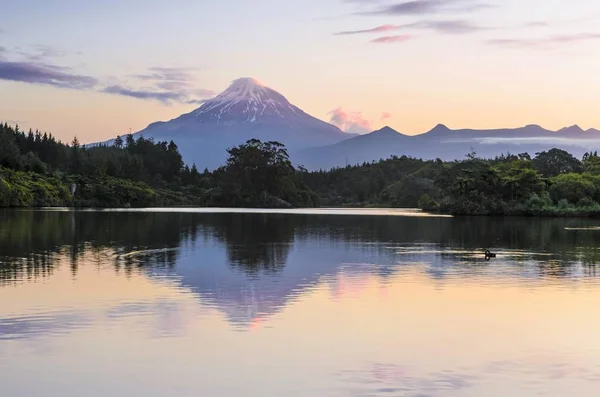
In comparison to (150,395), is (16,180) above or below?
above

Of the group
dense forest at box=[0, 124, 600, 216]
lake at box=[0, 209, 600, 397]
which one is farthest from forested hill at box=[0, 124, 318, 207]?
lake at box=[0, 209, 600, 397]

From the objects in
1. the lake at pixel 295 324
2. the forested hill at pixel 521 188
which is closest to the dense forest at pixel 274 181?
the forested hill at pixel 521 188

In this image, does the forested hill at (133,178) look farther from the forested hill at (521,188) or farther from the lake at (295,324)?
the lake at (295,324)

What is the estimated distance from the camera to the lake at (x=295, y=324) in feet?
27.0

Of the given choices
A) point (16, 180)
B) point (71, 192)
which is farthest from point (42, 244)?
point (71, 192)

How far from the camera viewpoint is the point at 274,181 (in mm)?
97062

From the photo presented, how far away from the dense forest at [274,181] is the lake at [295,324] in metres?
38.2

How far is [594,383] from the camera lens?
324 inches

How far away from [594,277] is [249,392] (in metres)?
12.4

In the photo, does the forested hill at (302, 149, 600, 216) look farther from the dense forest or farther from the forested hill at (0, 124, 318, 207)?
the forested hill at (0, 124, 318, 207)

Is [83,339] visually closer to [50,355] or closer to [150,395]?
[50,355]

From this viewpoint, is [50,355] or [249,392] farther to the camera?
[50,355]

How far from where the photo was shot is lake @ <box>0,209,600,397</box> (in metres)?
8.23

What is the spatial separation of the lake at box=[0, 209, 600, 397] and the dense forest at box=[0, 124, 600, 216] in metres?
38.2
